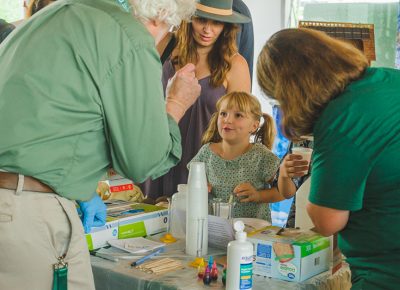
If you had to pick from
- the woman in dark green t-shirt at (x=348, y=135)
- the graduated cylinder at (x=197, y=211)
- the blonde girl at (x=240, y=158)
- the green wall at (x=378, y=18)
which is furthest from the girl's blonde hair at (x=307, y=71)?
the green wall at (x=378, y=18)

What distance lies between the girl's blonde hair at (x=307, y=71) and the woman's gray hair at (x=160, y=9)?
0.24 m

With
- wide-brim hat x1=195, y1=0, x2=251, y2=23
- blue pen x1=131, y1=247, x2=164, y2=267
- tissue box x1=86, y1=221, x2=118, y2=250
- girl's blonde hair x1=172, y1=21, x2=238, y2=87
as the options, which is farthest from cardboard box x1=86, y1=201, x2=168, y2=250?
wide-brim hat x1=195, y1=0, x2=251, y2=23

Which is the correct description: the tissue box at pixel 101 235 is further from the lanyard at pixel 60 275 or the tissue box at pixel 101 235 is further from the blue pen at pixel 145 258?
the lanyard at pixel 60 275

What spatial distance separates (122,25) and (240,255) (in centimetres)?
56

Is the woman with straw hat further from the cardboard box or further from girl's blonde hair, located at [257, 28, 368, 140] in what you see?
girl's blonde hair, located at [257, 28, 368, 140]

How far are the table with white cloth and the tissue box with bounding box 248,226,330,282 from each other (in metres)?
0.02

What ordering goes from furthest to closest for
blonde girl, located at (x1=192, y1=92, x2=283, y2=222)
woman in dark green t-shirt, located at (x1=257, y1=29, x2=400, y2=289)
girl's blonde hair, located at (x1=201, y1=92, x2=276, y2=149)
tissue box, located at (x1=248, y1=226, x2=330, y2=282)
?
girl's blonde hair, located at (x1=201, y1=92, x2=276, y2=149) < blonde girl, located at (x1=192, y1=92, x2=283, y2=222) < tissue box, located at (x1=248, y1=226, x2=330, y2=282) < woman in dark green t-shirt, located at (x1=257, y1=29, x2=400, y2=289)

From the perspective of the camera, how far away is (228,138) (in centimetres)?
216

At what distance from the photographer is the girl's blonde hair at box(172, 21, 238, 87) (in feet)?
8.12

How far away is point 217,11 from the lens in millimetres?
2432

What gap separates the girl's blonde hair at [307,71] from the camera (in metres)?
1.07

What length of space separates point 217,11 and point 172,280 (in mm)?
1541

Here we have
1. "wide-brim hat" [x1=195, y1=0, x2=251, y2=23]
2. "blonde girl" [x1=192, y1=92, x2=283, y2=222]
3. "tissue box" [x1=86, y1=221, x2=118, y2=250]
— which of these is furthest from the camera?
"wide-brim hat" [x1=195, y1=0, x2=251, y2=23]

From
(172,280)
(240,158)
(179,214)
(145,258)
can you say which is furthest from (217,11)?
(172,280)
